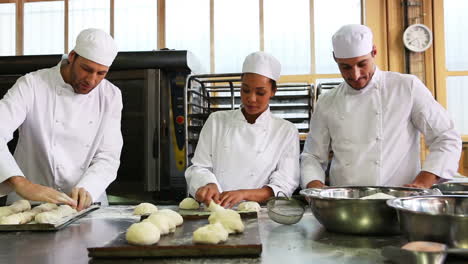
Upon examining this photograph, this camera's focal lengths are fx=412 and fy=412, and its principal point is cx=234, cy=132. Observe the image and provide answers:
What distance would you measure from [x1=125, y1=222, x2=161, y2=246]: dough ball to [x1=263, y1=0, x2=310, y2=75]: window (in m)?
4.07

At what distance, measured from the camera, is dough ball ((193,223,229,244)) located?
97cm

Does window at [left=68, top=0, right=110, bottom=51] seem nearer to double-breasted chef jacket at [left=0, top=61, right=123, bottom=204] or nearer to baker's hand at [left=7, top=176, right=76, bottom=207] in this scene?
double-breasted chef jacket at [left=0, top=61, right=123, bottom=204]

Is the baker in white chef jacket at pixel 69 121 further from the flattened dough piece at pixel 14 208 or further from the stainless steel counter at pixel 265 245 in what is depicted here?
the stainless steel counter at pixel 265 245

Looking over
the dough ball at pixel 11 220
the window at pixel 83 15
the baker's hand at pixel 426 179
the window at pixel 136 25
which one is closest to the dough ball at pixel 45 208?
the dough ball at pixel 11 220

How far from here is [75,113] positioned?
1.94m

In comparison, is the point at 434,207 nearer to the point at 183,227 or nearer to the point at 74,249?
the point at 183,227

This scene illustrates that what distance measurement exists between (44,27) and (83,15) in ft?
1.83

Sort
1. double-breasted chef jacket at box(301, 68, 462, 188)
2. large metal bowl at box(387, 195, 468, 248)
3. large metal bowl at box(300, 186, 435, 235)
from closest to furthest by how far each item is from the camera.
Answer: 1. large metal bowl at box(387, 195, 468, 248)
2. large metal bowl at box(300, 186, 435, 235)
3. double-breasted chef jacket at box(301, 68, 462, 188)

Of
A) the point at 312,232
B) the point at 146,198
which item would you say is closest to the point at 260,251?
the point at 312,232

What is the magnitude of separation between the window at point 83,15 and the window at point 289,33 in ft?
6.97

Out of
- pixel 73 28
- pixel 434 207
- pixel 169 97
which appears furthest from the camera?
pixel 73 28

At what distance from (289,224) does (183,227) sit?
1.08 feet

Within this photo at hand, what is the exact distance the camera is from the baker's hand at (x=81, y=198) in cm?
158

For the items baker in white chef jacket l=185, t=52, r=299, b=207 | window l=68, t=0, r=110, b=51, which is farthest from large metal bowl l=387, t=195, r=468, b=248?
window l=68, t=0, r=110, b=51
